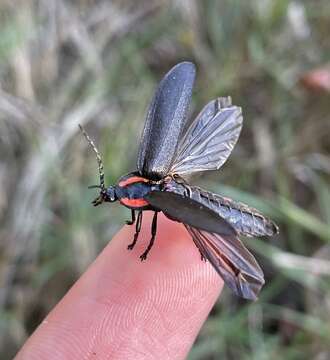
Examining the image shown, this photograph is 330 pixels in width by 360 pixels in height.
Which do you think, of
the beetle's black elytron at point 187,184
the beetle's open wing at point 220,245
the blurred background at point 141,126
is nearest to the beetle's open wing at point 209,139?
the beetle's black elytron at point 187,184

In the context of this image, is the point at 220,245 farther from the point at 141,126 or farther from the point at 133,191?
the point at 141,126

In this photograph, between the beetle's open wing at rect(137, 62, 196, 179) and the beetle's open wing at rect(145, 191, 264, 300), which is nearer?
the beetle's open wing at rect(145, 191, 264, 300)

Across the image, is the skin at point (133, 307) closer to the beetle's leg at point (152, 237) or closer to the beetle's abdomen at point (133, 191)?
the beetle's leg at point (152, 237)

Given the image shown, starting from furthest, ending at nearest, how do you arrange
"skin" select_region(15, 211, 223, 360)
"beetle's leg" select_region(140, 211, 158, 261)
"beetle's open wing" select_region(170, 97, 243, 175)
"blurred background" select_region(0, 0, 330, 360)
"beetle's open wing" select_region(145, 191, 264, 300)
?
"blurred background" select_region(0, 0, 330, 360) → "beetle's open wing" select_region(170, 97, 243, 175) → "beetle's leg" select_region(140, 211, 158, 261) → "skin" select_region(15, 211, 223, 360) → "beetle's open wing" select_region(145, 191, 264, 300)

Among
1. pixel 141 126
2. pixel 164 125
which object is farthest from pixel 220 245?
pixel 141 126

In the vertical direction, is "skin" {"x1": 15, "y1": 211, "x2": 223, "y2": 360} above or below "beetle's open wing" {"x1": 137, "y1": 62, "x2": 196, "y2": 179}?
below

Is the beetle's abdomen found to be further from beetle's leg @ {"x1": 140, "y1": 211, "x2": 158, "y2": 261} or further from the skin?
the skin

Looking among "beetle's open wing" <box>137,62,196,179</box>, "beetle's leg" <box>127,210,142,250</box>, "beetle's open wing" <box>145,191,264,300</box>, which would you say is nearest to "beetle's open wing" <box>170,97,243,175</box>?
"beetle's open wing" <box>137,62,196,179</box>
